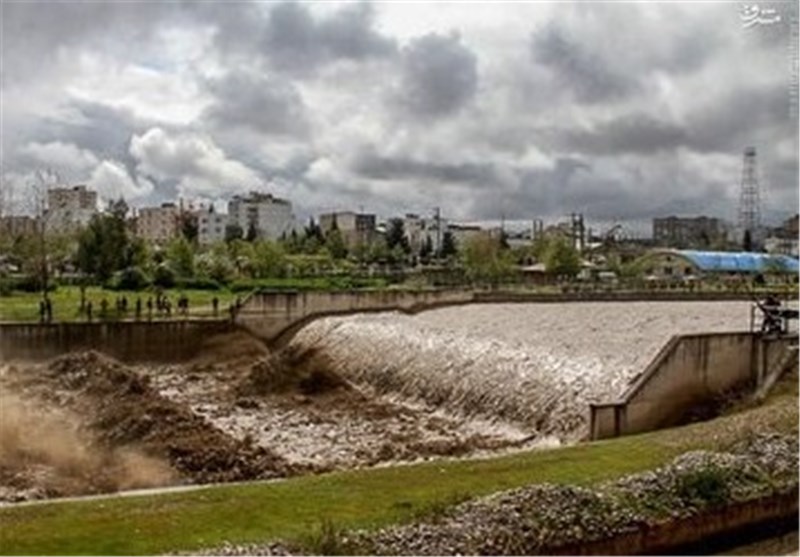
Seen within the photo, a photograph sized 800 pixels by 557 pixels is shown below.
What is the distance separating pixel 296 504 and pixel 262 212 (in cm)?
10316

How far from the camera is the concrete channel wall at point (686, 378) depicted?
1441 centimetres

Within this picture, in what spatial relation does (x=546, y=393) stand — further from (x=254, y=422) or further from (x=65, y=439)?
(x=65, y=439)

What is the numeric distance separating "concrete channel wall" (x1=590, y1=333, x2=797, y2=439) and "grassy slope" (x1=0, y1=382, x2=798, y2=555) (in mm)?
1780

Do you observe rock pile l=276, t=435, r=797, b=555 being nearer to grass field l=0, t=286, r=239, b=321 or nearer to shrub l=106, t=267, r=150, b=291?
grass field l=0, t=286, r=239, b=321

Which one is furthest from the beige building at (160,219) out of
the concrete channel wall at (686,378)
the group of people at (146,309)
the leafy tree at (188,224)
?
the concrete channel wall at (686,378)

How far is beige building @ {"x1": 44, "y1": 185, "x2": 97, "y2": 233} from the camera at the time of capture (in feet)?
147

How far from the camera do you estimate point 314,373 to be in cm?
2333

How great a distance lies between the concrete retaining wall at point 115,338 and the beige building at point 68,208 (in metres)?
15.1

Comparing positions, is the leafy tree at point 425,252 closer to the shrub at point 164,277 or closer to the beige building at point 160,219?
the beige building at point 160,219

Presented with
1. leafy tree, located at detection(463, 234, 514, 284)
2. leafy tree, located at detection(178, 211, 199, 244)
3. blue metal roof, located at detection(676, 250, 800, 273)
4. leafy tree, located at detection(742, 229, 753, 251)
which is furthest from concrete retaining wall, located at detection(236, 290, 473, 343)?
leafy tree, located at detection(178, 211, 199, 244)

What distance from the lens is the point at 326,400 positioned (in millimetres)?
21000

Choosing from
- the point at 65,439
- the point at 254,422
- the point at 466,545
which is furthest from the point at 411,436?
the point at 466,545

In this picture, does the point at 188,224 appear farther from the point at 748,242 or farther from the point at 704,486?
the point at 704,486

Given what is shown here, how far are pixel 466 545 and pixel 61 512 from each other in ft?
11.1
